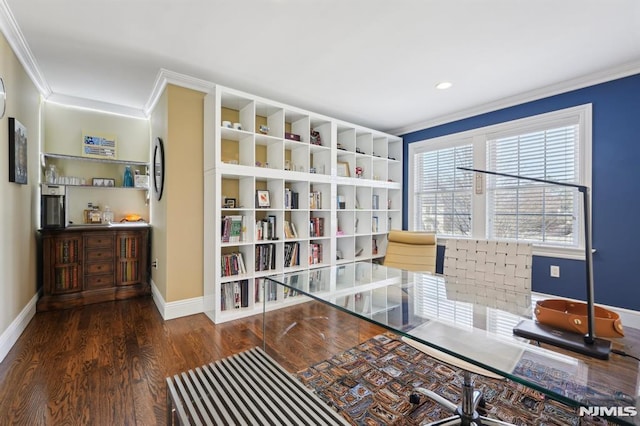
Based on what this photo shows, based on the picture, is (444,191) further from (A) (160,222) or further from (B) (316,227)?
(A) (160,222)

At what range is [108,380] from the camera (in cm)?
183

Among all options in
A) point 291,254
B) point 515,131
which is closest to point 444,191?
point 515,131

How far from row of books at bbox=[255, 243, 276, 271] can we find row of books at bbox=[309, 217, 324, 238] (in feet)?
1.85

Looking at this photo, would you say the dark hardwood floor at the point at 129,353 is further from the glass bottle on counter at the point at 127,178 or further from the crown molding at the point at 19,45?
the crown molding at the point at 19,45

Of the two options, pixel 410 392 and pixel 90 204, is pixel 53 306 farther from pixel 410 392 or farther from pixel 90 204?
pixel 410 392

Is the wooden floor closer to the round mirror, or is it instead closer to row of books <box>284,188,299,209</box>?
row of books <box>284,188,299,209</box>

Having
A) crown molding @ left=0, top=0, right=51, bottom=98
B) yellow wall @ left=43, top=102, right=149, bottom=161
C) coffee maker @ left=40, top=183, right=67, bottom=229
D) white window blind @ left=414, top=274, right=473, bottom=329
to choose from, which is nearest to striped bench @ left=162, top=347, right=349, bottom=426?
white window blind @ left=414, top=274, right=473, bottom=329

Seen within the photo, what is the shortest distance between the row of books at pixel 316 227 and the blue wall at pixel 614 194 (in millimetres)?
2726

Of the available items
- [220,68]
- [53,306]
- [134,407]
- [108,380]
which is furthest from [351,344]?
[53,306]

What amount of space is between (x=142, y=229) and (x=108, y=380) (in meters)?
2.17

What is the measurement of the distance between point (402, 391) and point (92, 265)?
11.9 ft

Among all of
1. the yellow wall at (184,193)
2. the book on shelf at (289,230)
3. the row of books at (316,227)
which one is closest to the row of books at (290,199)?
the book on shelf at (289,230)

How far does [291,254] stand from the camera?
3479 millimetres

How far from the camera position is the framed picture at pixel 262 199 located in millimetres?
3252
